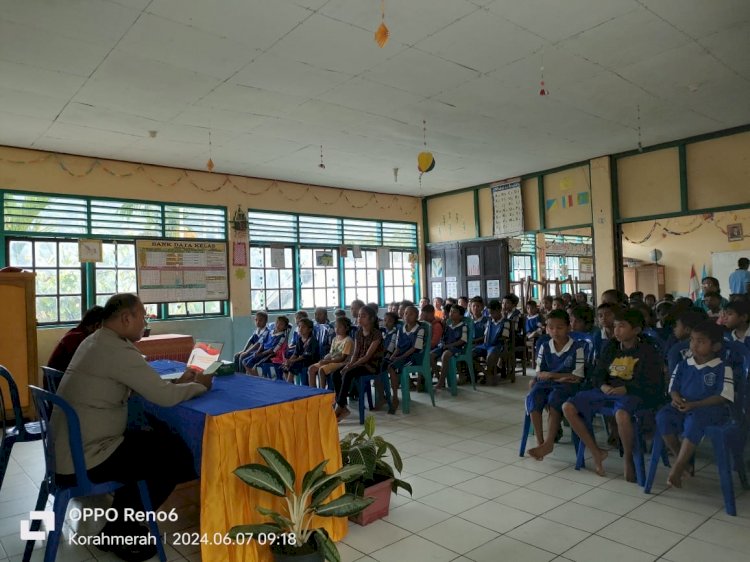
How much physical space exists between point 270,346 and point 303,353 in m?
0.75

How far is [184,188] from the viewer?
7.96 meters

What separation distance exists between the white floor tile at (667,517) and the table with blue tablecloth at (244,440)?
1.60 m

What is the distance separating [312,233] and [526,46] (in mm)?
5709

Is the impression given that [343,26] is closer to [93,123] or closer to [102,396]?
[102,396]

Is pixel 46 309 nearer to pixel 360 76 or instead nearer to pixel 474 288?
pixel 360 76

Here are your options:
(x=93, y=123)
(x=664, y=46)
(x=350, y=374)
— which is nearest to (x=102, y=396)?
(x=350, y=374)

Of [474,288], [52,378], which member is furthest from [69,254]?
[474,288]

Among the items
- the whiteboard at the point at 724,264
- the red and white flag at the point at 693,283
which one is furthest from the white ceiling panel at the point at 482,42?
the red and white flag at the point at 693,283

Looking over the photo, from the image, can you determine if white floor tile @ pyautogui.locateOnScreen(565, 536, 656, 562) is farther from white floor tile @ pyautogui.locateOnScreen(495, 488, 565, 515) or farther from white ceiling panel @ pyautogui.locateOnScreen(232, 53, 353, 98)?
white ceiling panel @ pyautogui.locateOnScreen(232, 53, 353, 98)

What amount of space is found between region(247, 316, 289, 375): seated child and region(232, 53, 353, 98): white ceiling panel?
2736 millimetres

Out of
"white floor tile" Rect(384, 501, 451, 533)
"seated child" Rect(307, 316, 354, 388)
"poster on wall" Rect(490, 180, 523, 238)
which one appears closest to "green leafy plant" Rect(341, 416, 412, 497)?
"white floor tile" Rect(384, 501, 451, 533)

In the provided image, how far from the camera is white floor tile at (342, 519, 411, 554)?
2639 millimetres

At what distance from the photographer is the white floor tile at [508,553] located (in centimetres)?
247

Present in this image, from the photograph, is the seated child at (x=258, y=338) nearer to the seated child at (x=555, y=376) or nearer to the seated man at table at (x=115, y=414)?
the seated child at (x=555, y=376)
